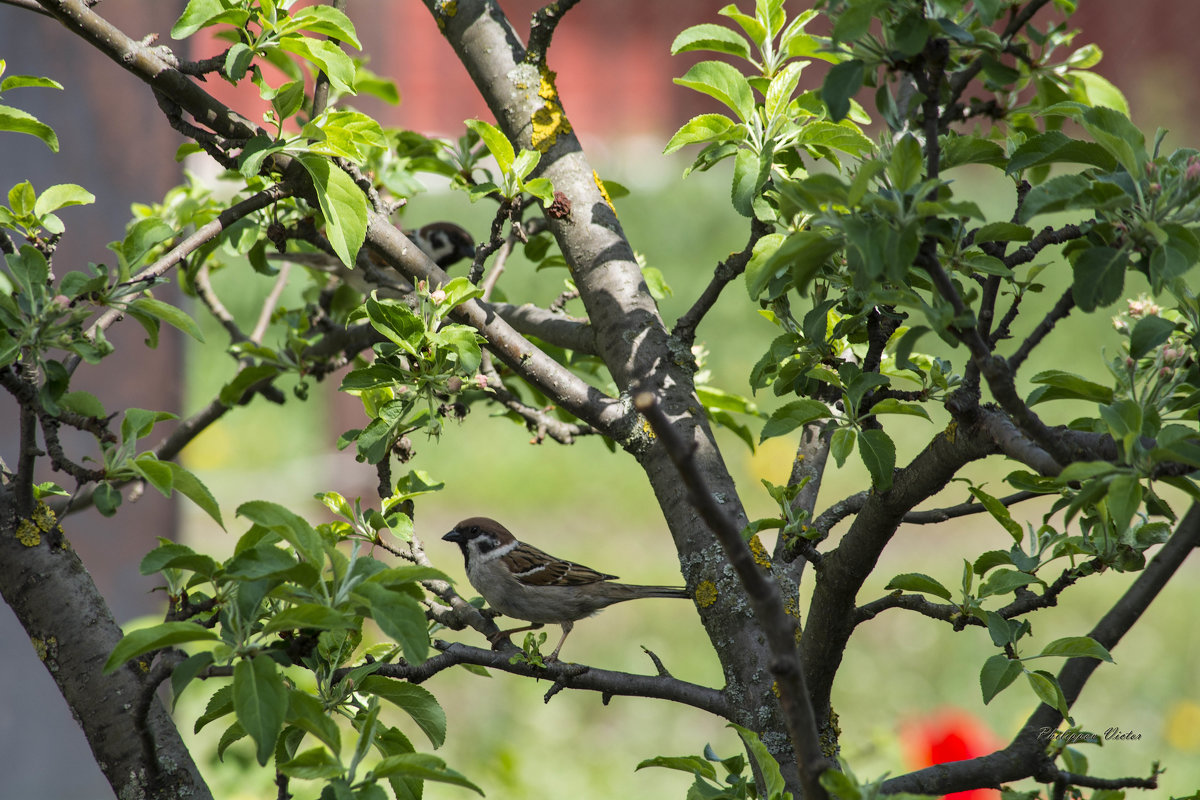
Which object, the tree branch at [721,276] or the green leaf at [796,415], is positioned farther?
the tree branch at [721,276]

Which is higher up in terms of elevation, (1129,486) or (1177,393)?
(1177,393)

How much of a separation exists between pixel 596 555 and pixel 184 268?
4.37 meters

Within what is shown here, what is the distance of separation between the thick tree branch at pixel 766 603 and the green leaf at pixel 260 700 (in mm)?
521

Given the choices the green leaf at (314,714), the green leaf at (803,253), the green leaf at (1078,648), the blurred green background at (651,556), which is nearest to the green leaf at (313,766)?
the green leaf at (314,714)

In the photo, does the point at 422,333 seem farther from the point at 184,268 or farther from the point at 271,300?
the point at 271,300

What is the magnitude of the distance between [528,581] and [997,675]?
2.00 m

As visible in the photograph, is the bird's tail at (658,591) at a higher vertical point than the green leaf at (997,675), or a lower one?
higher

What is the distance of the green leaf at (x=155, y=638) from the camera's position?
1.11 m

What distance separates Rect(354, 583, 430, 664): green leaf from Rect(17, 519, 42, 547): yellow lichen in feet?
2.58

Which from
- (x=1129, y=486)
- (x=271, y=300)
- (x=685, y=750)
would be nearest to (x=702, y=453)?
(x=1129, y=486)

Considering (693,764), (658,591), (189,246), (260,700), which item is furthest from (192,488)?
(658,591)

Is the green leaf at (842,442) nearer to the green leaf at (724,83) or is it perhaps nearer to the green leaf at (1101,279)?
the green leaf at (1101,279)

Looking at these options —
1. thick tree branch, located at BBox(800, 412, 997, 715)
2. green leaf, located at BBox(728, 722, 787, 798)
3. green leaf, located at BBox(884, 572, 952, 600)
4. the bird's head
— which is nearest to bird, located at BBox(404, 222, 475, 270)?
the bird's head

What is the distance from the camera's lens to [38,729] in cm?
340
